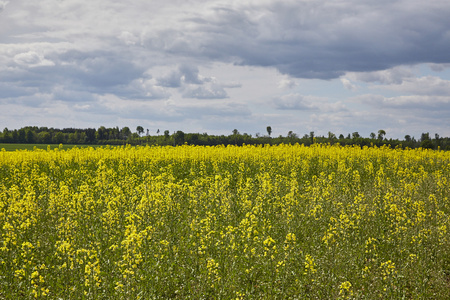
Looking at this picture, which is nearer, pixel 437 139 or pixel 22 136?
pixel 437 139

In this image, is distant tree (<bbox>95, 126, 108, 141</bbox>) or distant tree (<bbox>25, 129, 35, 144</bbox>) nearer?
distant tree (<bbox>25, 129, 35, 144</bbox>)

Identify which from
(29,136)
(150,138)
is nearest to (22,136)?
(29,136)

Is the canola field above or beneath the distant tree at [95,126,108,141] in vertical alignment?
beneath

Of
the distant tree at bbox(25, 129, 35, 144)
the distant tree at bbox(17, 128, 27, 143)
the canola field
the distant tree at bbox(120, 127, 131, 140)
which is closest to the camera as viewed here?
the canola field

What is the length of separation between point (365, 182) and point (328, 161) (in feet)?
14.7

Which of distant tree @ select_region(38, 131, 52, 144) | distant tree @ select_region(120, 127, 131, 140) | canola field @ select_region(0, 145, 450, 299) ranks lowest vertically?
canola field @ select_region(0, 145, 450, 299)

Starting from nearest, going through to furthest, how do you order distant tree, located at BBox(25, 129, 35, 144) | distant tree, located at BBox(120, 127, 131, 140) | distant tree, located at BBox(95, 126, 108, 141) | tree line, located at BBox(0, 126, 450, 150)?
tree line, located at BBox(0, 126, 450, 150)
distant tree, located at BBox(25, 129, 35, 144)
distant tree, located at BBox(95, 126, 108, 141)
distant tree, located at BBox(120, 127, 131, 140)

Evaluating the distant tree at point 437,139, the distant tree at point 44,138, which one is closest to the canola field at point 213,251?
the distant tree at point 437,139

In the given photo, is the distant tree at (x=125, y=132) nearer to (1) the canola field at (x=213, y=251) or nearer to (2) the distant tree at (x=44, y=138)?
(2) the distant tree at (x=44, y=138)

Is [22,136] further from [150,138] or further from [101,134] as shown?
[150,138]

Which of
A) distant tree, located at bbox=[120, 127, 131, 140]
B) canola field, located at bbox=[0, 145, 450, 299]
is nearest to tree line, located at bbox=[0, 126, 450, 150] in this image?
distant tree, located at bbox=[120, 127, 131, 140]

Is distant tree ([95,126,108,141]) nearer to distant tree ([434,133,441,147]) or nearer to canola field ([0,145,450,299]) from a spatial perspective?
distant tree ([434,133,441,147])

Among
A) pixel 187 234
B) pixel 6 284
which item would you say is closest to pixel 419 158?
pixel 187 234

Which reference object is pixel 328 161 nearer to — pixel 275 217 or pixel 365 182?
pixel 365 182
